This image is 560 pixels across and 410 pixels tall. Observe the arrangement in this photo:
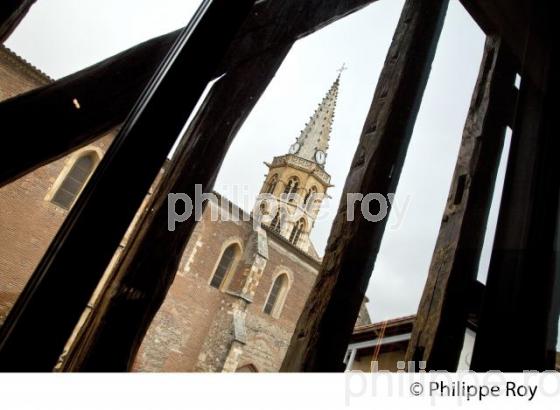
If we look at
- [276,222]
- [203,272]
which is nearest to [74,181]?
[203,272]

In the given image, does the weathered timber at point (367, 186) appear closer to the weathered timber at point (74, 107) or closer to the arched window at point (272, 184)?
the weathered timber at point (74, 107)

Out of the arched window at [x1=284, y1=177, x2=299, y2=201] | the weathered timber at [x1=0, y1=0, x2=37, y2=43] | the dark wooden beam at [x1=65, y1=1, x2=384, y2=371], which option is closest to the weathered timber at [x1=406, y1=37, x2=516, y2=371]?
the dark wooden beam at [x1=65, y1=1, x2=384, y2=371]

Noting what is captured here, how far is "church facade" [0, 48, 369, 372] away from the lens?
1188 cm

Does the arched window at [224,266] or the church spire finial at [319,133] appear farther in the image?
the church spire finial at [319,133]

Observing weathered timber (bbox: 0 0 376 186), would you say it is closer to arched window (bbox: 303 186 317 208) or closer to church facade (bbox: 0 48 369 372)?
church facade (bbox: 0 48 369 372)

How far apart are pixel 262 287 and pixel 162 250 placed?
58.0 ft

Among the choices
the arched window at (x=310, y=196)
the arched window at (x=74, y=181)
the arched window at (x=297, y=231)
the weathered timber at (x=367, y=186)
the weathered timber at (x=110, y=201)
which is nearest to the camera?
the weathered timber at (x=110, y=201)

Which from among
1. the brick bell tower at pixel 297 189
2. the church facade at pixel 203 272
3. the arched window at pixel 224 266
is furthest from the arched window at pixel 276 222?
the arched window at pixel 224 266

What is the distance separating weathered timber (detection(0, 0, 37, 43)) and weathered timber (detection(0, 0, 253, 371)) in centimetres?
40

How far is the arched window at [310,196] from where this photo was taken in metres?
35.4

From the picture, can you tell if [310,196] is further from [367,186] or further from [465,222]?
[367,186]

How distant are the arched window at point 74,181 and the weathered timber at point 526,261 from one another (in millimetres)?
14203

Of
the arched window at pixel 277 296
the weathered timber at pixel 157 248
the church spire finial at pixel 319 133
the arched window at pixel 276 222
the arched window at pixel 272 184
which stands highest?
the church spire finial at pixel 319 133

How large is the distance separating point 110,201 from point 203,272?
16.3m
